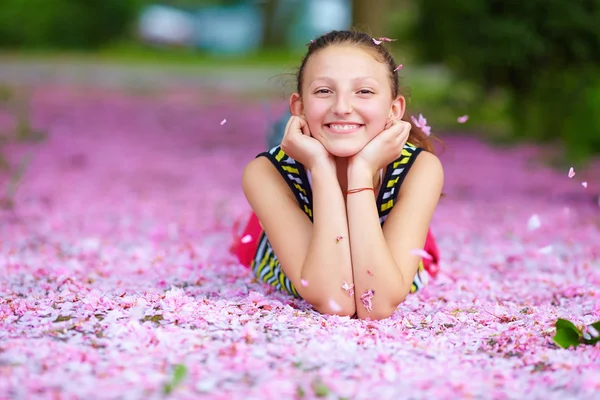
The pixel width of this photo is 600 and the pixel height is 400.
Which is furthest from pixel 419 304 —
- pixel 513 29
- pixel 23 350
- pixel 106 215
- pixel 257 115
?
pixel 257 115

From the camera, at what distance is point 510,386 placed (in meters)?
2.49

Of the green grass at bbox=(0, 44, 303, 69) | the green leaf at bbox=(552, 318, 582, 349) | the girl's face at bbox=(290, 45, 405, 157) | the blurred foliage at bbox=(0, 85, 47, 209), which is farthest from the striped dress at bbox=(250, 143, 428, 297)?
the green grass at bbox=(0, 44, 303, 69)

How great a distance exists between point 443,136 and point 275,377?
9.71 m

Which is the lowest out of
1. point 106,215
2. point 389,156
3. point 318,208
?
point 106,215

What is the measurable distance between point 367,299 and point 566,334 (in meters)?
0.75

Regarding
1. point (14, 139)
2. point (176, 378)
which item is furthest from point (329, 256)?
point (14, 139)

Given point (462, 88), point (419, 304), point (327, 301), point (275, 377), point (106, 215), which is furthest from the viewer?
point (462, 88)

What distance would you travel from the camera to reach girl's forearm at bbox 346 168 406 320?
10.2ft

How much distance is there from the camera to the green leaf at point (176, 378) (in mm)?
2304

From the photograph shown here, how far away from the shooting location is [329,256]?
3160mm

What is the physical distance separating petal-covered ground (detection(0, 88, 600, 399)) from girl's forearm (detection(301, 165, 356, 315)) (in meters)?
0.09

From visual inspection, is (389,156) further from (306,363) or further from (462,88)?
(462,88)

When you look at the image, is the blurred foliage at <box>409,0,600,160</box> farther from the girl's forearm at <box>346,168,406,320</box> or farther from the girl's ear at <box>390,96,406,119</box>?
the girl's forearm at <box>346,168,406,320</box>

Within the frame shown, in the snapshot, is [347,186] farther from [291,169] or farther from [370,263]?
[370,263]
